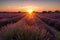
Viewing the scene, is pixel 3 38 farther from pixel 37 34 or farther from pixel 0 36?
pixel 37 34

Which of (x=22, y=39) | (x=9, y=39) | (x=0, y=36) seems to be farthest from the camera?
(x=0, y=36)

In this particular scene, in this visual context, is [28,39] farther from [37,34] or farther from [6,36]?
[6,36]

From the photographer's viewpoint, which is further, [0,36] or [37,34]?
[0,36]

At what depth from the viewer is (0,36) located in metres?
9.95

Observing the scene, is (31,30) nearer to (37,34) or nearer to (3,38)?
(37,34)

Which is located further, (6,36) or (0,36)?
(0,36)

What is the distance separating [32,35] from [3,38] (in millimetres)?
1466

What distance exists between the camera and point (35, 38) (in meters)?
8.59

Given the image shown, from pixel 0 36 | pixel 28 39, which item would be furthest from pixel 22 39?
pixel 0 36

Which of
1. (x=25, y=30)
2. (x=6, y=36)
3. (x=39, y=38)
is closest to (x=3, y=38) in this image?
(x=6, y=36)

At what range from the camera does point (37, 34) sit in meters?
8.98

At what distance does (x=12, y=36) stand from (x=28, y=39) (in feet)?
3.25

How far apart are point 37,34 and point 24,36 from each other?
0.66 metres

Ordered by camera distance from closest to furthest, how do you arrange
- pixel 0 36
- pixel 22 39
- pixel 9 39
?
pixel 22 39
pixel 9 39
pixel 0 36
